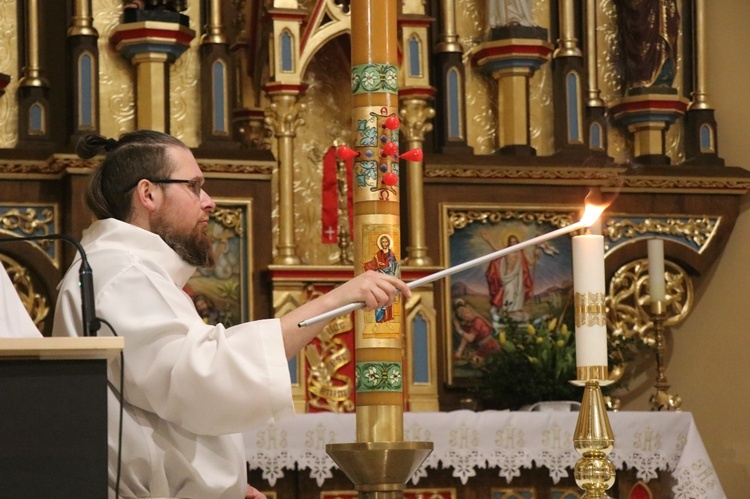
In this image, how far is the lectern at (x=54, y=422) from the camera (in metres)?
2.55

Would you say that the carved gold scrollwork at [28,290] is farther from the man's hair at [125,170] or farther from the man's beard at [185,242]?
the man's beard at [185,242]

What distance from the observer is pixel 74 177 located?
710cm

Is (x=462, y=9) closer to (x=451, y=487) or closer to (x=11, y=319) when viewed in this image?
(x=451, y=487)

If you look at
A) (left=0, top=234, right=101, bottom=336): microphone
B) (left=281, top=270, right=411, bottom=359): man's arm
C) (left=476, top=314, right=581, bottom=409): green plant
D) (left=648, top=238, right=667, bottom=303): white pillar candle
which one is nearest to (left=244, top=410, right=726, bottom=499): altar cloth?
(left=476, top=314, right=581, bottom=409): green plant

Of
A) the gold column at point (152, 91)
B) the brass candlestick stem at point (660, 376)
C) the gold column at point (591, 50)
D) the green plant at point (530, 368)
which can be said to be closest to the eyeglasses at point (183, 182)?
the green plant at point (530, 368)

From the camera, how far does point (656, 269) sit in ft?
23.9

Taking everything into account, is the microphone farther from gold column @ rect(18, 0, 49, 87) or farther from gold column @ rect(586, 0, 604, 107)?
gold column @ rect(586, 0, 604, 107)

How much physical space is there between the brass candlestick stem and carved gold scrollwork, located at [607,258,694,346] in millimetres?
366

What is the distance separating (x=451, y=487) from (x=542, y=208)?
2.20 m

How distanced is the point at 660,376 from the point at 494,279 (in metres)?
1.09

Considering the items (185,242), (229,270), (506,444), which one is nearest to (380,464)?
(185,242)

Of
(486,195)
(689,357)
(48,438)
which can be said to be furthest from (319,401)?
(48,438)

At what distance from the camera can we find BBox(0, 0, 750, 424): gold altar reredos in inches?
290

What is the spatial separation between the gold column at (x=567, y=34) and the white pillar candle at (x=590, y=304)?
4618mm
